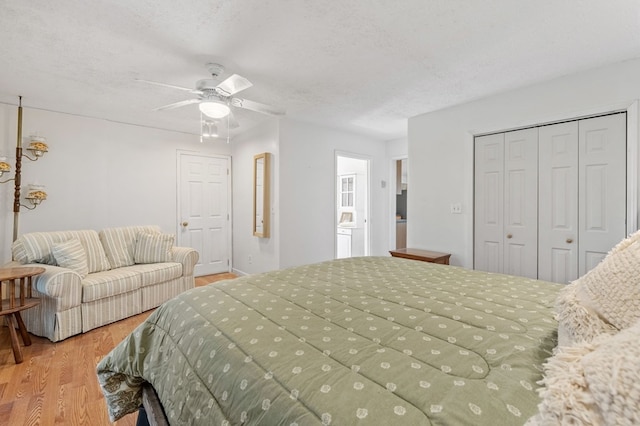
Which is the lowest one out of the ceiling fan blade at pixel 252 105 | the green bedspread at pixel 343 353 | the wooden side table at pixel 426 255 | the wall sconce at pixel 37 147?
the wooden side table at pixel 426 255

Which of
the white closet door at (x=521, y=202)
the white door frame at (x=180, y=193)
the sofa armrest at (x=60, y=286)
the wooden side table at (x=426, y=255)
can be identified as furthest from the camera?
the white door frame at (x=180, y=193)

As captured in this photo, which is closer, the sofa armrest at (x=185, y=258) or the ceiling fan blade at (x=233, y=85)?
the ceiling fan blade at (x=233, y=85)

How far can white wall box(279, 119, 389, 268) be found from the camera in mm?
4117

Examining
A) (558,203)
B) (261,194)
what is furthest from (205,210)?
(558,203)

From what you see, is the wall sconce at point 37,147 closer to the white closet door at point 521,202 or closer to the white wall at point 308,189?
the white wall at point 308,189

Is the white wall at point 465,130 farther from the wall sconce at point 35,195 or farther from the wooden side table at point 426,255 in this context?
the wall sconce at point 35,195

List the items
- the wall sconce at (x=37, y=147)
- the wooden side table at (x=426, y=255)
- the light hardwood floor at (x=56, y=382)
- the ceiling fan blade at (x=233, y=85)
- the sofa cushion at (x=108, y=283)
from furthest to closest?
the wall sconce at (x=37, y=147), the wooden side table at (x=426, y=255), the sofa cushion at (x=108, y=283), the ceiling fan blade at (x=233, y=85), the light hardwood floor at (x=56, y=382)

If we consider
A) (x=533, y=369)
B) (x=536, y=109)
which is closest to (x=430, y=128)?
(x=536, y=109)

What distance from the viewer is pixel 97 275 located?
3.10m

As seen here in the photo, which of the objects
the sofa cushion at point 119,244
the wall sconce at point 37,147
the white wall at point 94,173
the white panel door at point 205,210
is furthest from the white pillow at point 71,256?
the white panel door at point 205,210

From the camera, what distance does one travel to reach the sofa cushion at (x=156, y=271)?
3.28 m

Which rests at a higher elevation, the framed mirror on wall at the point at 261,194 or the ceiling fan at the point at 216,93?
the ceiling fan at the point at 216,93

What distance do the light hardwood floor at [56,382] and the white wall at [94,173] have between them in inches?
57.8

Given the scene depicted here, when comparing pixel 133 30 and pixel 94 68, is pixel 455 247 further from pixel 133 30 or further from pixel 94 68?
pixel 94 68
